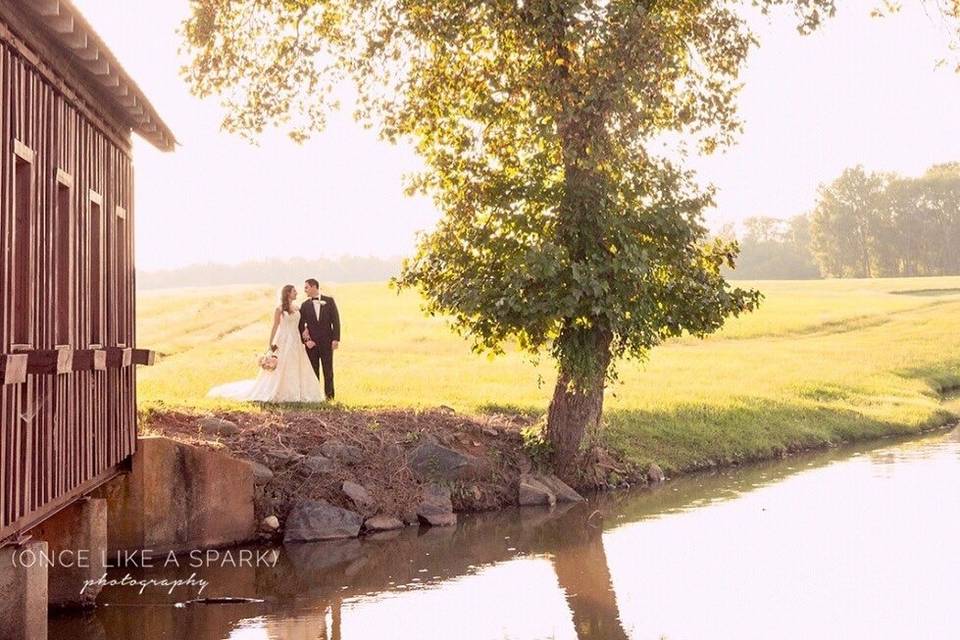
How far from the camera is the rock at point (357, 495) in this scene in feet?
61.3

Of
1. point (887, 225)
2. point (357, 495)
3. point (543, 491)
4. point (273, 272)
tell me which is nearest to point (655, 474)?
point (543, 491)

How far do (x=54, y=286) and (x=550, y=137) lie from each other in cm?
881

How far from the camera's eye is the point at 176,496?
53.9 feet

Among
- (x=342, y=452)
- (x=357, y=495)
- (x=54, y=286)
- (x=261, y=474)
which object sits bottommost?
(x=357, y=495)

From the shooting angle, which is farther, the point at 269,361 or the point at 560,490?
the point at 269,361

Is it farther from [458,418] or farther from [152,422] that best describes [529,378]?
[152,422]

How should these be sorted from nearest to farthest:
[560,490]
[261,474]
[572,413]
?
[261,474], [560,490], [572,413]

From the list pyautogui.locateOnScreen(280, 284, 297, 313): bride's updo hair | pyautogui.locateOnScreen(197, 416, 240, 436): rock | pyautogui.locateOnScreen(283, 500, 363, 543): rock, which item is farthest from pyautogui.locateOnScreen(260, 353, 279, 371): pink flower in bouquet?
pyautogui.locateOnScreen(283, 500, 363, 543): rock

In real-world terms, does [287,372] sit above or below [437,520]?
above

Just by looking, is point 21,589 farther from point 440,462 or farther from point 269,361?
point 269,361

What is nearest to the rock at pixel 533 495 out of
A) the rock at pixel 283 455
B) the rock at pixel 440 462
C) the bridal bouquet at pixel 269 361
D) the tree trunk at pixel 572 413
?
the rock at pixel 440 462

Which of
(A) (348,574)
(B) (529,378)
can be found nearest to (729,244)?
(A) (348,574)

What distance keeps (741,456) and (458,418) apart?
23.6 feet

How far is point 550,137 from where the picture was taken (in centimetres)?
1866
